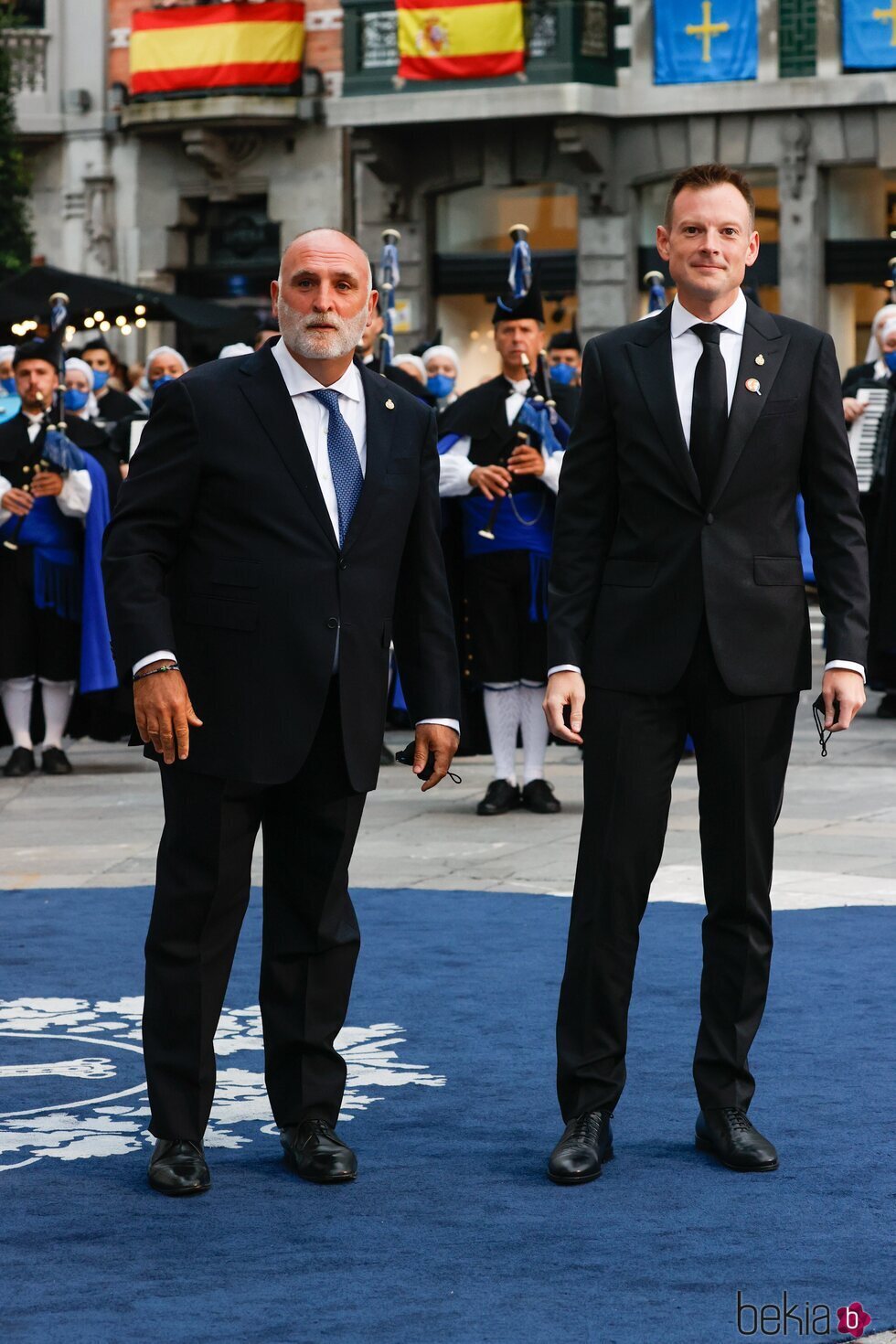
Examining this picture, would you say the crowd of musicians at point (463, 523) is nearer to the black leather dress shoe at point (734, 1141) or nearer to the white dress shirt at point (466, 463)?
the white dress shirt at point (466, 463)

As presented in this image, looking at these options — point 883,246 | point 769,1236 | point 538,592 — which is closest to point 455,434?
point 538,592

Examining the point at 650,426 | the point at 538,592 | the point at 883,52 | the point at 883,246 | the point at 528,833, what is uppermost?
the point at 883,52

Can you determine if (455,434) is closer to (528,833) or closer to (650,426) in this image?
(528,833)

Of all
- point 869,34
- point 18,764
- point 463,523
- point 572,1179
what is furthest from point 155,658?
point 869,34

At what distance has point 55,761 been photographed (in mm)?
12984

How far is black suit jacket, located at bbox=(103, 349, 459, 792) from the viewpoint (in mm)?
Result: 5121

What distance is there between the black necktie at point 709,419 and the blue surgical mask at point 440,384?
425 inches

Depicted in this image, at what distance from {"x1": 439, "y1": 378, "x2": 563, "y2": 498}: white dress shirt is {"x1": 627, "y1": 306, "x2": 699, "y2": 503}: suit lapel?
5.54m

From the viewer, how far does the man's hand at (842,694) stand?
521cm

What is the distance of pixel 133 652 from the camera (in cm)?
501

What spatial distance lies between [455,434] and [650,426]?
241 inches

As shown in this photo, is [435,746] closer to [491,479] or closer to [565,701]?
[565,701]

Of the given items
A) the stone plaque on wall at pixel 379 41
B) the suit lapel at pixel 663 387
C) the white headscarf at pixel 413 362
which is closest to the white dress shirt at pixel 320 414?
the suit lapel at pixel 663 387

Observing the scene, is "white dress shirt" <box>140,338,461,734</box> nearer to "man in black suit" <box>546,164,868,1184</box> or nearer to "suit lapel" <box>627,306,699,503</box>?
"man in black suit" <box>546,164,868,1184</box>
